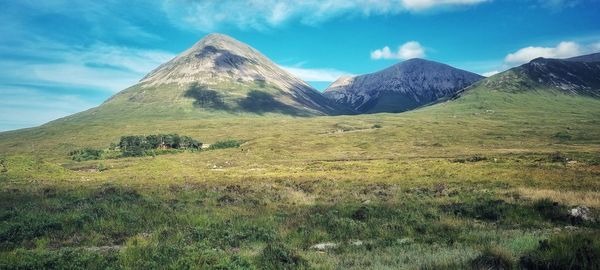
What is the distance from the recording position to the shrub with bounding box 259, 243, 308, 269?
1127 centimetres

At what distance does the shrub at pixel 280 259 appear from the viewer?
37.0ft

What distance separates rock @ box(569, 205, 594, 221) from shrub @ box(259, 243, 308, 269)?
13.8 metres

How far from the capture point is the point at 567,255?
9828 millimetres

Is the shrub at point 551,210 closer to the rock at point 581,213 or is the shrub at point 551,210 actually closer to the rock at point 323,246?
the rock at point 581,213

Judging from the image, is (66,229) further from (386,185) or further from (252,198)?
(386,185)

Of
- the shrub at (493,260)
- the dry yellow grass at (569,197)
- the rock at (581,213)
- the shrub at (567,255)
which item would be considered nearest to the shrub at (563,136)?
the dry yellow grass at (569,197)

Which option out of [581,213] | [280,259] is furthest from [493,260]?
[581,213]

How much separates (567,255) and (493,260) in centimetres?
176

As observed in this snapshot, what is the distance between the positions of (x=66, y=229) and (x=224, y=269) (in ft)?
36.1

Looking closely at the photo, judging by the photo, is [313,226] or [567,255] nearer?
[567,255]

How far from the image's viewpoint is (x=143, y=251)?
1291cm

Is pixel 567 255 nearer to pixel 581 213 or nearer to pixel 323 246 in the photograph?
pixel 323 246

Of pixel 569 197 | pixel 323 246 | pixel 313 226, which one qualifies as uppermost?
pixel 323 246

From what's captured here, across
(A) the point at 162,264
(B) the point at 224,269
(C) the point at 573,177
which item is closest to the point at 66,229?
(A) the point at 162,264
